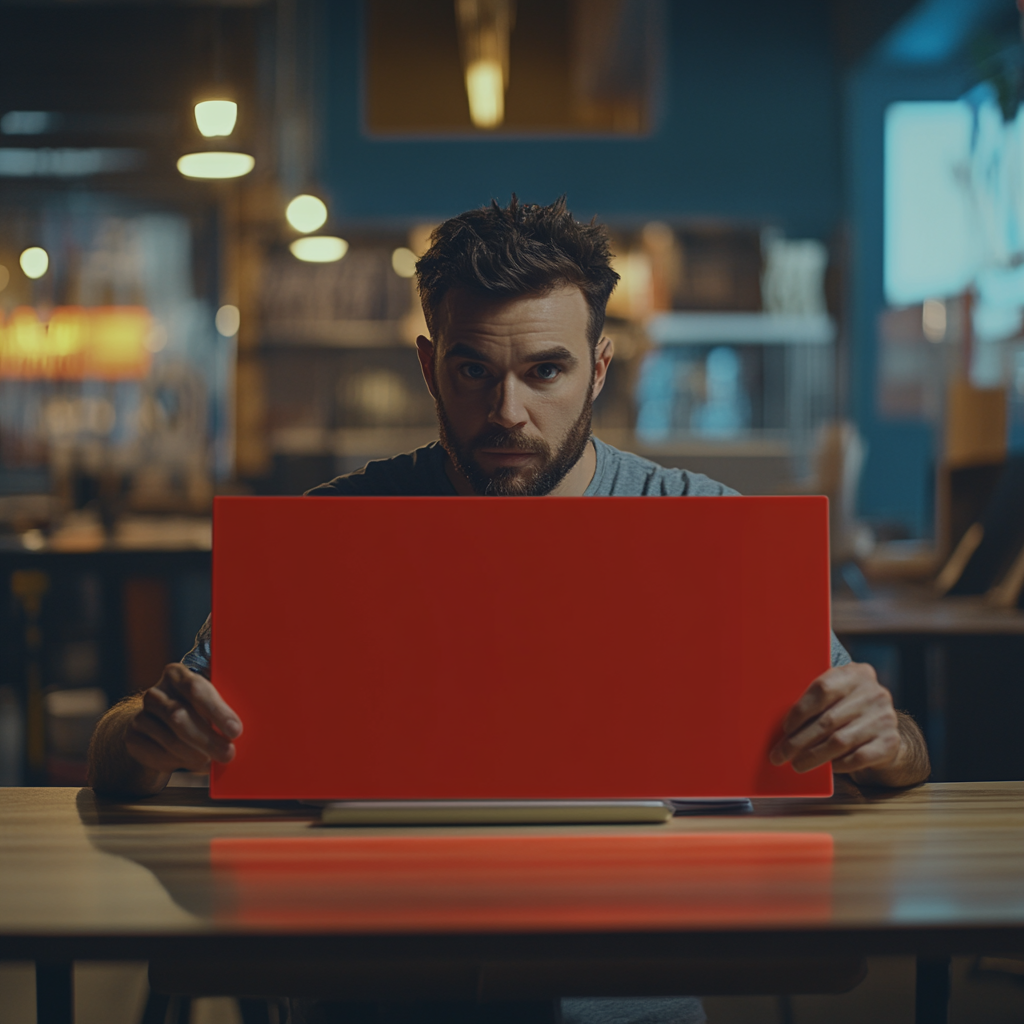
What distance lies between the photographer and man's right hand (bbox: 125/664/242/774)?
34.4 inches

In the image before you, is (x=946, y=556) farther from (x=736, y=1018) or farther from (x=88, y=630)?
(x=88, y=630)

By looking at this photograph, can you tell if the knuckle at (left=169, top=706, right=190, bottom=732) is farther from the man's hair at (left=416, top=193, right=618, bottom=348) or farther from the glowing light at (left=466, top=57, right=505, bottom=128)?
the glowing light at (left=466, top=57, right=505, bottom=128)

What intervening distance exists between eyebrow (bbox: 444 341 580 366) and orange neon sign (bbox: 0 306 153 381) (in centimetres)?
585

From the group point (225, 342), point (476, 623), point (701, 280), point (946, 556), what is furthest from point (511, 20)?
point (476, 623)

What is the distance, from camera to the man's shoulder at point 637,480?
57.1 inches

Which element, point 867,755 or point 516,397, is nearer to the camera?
point 867,755

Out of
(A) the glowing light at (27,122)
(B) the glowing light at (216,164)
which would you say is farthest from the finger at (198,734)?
(A) the glowing light at (27,122)

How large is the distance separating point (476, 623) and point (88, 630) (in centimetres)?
340

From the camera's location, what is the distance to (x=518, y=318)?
127cm

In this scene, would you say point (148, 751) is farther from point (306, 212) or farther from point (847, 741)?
point (306, 212)

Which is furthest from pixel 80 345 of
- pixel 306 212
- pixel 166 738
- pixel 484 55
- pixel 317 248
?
pixel 166 738

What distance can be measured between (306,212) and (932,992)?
4546mm

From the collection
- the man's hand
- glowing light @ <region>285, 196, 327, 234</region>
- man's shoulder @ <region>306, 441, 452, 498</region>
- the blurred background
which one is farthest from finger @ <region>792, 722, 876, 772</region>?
the blurred background

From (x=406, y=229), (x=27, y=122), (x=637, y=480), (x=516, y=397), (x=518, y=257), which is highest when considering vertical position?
(x=27, y=122)
